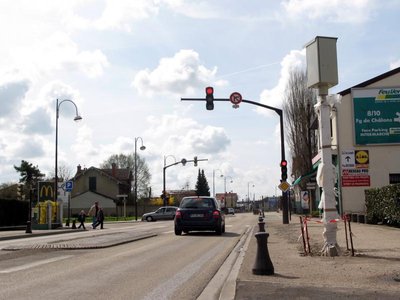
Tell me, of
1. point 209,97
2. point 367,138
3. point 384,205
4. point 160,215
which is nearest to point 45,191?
point 209,97

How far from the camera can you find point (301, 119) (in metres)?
49.2

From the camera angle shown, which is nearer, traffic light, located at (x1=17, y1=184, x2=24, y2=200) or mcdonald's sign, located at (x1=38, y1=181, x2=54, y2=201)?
mcdonald's sign, located at (x1=38, y1=181, x2=54, y2=201)

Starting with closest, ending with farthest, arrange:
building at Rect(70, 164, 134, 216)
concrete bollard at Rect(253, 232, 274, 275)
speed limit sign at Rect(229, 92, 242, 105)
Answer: concrete bollard at Rect(253, 232, 274, 275) → speed limit sign at Rect(229, 92, 242, 105) → building at Rect(70, 164, 134, 216)

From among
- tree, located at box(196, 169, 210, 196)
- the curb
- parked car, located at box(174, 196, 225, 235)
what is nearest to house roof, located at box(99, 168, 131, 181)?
tree, located at box(196, 169, 210, 196)

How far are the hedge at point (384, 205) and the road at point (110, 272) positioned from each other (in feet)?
32.3

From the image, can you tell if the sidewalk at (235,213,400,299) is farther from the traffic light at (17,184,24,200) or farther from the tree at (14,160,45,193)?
the tree at (14,160,45,193)

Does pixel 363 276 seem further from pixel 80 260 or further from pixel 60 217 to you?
pixel 60 217

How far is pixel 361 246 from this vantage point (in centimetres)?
1373

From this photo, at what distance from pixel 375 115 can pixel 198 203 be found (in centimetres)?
1773

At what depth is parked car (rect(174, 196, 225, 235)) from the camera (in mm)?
21312

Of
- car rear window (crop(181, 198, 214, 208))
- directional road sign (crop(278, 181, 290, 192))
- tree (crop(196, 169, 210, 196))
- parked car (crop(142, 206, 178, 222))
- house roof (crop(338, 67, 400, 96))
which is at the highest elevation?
house roof (crop(338, 67, 400, 96))

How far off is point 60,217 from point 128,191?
64.4 metres

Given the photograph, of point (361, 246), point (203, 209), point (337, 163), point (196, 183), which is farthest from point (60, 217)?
point (196, 183)

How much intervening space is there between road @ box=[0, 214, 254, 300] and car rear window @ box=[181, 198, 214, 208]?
6053mm
